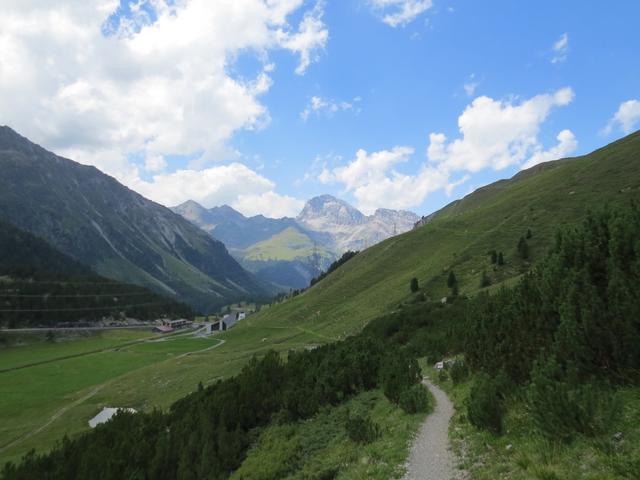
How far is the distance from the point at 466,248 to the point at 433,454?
72130 mm

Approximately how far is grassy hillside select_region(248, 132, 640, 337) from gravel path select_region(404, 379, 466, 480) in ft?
150

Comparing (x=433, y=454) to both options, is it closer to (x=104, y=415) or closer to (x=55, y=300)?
(x=104, y=415)

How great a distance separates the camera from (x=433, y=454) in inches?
482

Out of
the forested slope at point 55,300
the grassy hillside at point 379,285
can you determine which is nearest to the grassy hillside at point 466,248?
the grassy hillside at point 379,285

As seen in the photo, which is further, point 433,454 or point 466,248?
point 466,248

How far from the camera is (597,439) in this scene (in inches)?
344

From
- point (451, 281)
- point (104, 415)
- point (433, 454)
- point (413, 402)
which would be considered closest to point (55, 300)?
point (104, 415)

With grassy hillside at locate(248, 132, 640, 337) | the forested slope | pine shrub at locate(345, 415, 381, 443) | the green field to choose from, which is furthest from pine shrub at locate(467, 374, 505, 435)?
the forested slope

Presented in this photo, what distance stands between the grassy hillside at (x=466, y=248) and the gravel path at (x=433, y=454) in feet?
150

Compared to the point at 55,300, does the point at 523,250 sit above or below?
below

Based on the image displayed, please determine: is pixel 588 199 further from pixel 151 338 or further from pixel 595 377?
pixel 151 338

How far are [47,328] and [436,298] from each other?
14148 cm

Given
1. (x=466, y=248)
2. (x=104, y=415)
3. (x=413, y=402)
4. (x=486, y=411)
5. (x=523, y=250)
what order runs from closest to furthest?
1. (x=486, y=411)
2. (x=413, y=402)
3. (x=104, y=415)
4. (x=523, y=250)
5. (x=466, y=248)

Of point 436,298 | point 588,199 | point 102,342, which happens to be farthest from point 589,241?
point 102,342
